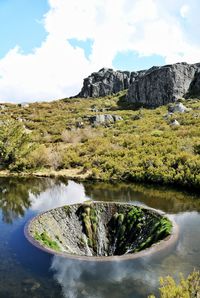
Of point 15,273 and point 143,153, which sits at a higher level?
point 143,153

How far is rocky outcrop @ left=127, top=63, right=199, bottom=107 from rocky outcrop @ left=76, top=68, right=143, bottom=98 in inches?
1108

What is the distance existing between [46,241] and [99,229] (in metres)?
3.70

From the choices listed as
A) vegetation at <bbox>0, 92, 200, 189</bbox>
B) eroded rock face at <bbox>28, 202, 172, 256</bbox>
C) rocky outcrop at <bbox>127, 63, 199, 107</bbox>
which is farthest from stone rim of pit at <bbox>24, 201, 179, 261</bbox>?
rocky outcrop at <bbox>127, 63, 199, 107</bbox>

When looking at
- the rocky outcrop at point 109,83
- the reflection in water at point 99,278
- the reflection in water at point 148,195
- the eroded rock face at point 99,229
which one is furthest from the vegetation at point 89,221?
the rocky outcrop at point 109,83

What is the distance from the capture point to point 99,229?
21125 mm

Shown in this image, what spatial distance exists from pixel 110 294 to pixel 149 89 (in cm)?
7251

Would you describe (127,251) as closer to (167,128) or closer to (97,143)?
(97,143)

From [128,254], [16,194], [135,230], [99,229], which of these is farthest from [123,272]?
[16,194]

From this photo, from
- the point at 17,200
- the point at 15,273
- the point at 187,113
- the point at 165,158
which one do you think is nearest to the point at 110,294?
the point at 15,273

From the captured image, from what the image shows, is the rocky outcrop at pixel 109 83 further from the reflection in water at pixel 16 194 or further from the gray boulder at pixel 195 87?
the reflection in water at pixel 16 194

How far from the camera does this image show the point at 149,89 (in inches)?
3236

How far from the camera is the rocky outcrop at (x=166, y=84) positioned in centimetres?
7862

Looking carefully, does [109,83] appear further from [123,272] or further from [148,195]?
[123,272]

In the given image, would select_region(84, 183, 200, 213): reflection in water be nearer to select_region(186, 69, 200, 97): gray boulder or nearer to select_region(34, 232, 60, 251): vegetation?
select_region(34, 232, 60, 251): vegetation
